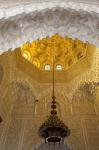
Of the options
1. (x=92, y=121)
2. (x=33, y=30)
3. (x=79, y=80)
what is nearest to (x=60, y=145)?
(x=92, y=121)

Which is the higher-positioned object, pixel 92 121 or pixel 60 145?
pixel 92 121

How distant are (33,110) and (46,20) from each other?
9.52 m

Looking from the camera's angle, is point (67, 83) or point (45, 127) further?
point (67, 83)

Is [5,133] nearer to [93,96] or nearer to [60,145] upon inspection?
[60,145]

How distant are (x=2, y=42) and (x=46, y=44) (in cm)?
953

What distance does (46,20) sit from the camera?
5.70 m

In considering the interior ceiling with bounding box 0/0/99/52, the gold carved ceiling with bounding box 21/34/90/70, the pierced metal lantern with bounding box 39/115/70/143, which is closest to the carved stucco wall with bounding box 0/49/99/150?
the gold carved ceiling with bounding box 21/34/90/70

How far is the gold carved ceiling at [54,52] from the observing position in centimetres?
1484

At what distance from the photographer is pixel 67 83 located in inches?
588

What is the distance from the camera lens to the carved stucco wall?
14078mm

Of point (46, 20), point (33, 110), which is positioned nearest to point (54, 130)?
point (33, 110)

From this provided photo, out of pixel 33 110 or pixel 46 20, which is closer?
pixel 46 20

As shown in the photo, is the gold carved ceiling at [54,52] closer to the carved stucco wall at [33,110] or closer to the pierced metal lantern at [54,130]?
the carved stucco wall at [33,110]

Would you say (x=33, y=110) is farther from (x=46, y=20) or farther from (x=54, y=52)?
(x=46, y=20)
